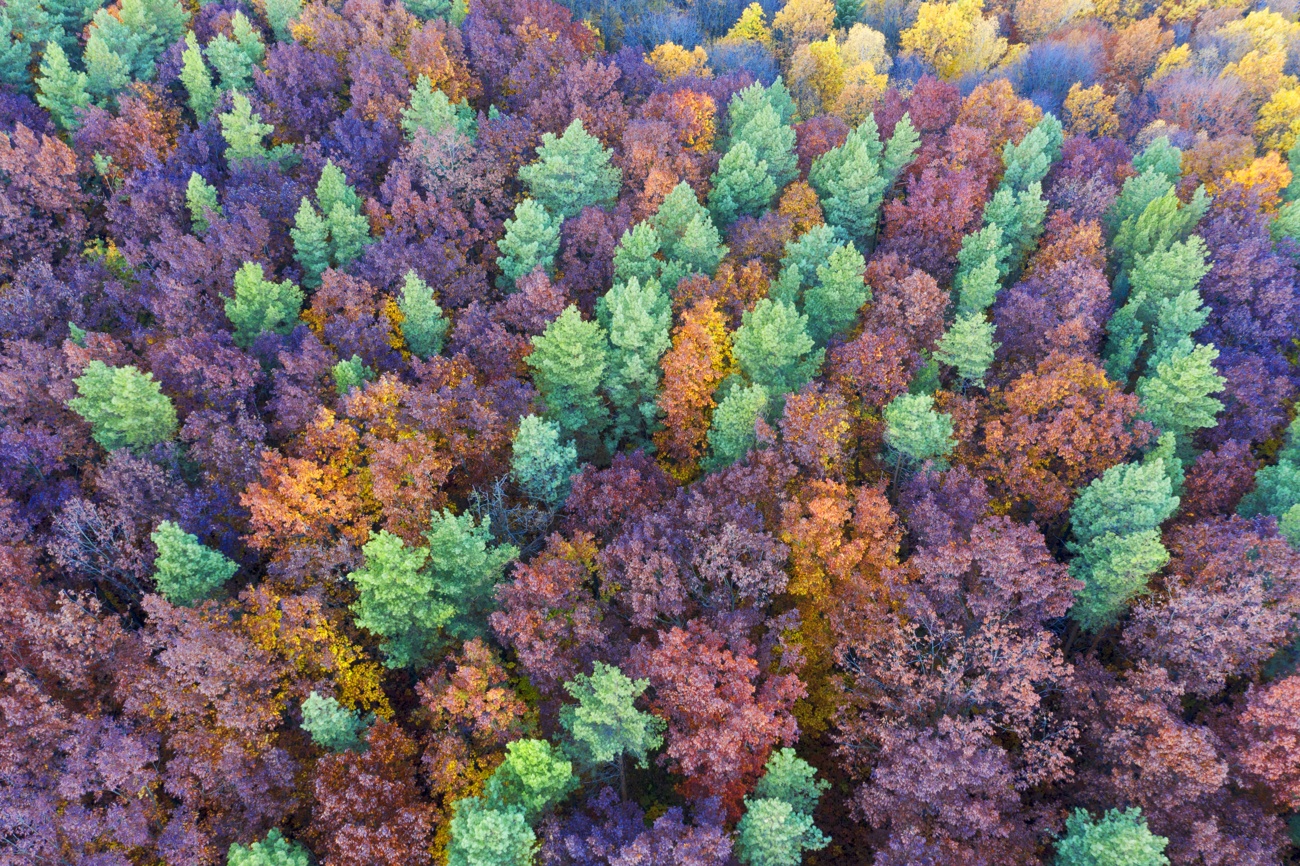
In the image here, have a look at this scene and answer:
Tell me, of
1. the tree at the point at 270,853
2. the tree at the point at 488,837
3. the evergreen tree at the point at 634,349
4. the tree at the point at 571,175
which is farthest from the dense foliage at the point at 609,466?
the tree at the point at 571,175

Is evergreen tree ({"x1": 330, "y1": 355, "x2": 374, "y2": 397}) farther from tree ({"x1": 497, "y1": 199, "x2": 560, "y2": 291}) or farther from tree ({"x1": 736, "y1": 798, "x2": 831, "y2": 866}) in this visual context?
tree ({"x1": 736, "y1": 798, "x2": 831, "y2": 866})

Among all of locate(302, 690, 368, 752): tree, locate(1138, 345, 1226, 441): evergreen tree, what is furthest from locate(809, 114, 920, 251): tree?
locate(302, 690, 368, 752): tree

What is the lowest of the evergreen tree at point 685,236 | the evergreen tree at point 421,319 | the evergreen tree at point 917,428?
the evergreen tree at point 917,428

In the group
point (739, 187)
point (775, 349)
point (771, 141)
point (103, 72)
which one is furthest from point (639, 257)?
point (103, 72)

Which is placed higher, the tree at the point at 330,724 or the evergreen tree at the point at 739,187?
the evergreen tree at the point at 739,187

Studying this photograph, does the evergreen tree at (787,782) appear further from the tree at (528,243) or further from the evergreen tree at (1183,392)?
the tree at (528,243)

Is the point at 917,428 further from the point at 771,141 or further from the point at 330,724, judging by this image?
the point at 330,724
